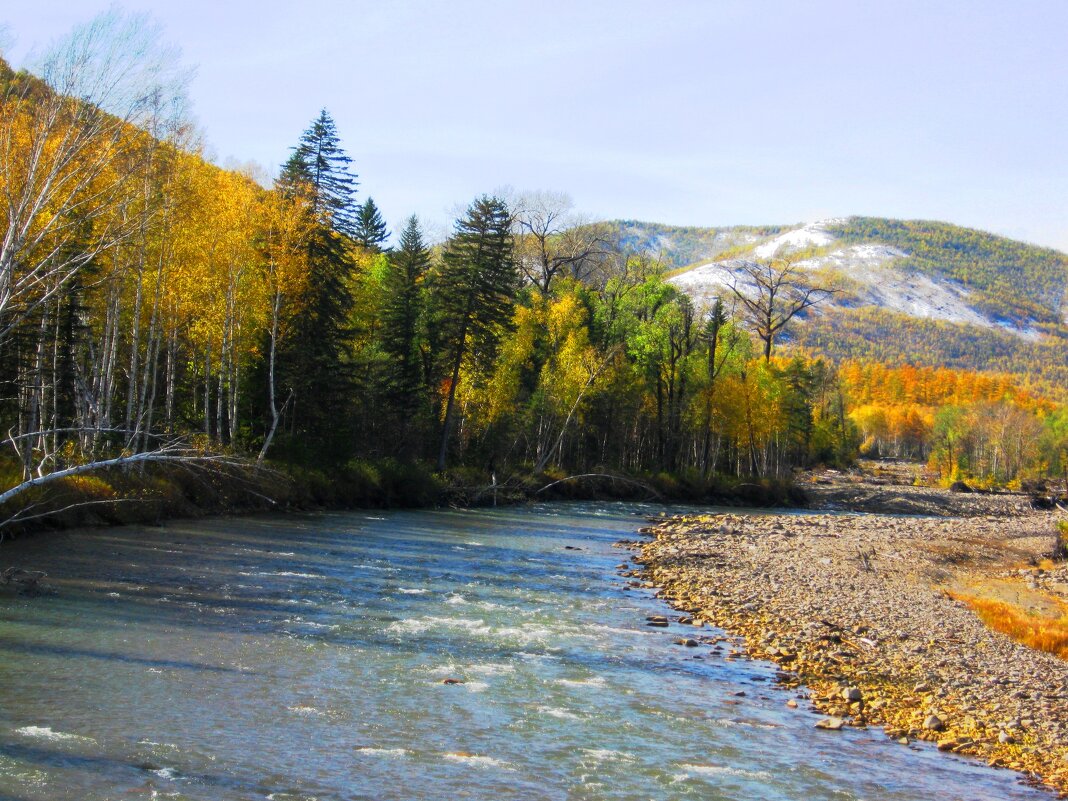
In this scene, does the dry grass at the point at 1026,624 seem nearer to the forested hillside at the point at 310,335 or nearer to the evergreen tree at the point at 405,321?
the forested hillside at the point at 310,335

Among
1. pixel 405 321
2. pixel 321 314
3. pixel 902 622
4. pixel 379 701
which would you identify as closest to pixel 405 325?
pixel 405 321

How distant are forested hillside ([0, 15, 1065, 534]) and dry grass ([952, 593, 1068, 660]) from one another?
1475cm

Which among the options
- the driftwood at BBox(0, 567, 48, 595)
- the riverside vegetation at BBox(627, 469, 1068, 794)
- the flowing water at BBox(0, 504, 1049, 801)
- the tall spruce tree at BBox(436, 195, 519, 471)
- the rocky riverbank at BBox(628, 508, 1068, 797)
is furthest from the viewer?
the tall spruce tree at BBox(436, 195, 519, 471)

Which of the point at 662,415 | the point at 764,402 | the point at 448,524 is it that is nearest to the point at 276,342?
the point at 448,524

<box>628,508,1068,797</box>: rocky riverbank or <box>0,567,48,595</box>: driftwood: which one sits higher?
<box>0,567,48,595</box>: driftwood

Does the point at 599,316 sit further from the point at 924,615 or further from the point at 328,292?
the point at 924,615

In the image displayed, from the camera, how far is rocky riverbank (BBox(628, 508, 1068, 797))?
1101cm

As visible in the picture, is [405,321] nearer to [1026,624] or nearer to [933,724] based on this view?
[1026,624]

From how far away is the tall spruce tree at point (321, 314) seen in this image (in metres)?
33.8

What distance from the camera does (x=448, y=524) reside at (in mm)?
31172

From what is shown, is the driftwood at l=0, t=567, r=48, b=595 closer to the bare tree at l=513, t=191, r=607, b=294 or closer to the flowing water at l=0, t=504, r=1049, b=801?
the flowing water at l=0, t=504, r=1049, b=801

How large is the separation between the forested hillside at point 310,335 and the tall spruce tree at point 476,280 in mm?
111

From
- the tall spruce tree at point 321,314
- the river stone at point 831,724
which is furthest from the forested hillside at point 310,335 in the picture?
the river stone at point 831,724

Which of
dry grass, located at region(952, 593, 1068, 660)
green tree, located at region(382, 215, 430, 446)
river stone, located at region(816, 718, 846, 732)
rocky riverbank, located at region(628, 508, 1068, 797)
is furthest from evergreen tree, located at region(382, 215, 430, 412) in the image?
river stone, located at region(816, 718, 846, 732)
